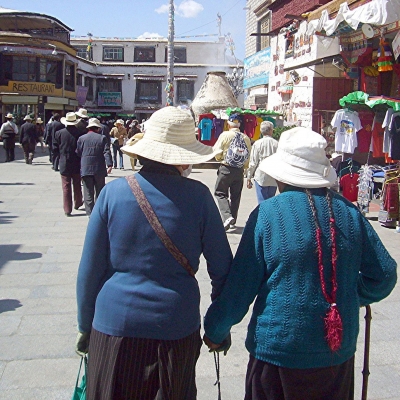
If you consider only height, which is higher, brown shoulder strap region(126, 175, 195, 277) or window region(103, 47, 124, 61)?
window region(103, 47, 124, 61)

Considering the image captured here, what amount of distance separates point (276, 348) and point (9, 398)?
1.97 metres

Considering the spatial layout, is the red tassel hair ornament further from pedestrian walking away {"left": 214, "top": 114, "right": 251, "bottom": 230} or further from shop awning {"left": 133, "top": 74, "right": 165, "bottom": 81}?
shop awning {"left": 133, "top": 74, "right": 165, "bottom": 81}

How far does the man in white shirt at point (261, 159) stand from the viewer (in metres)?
7.51

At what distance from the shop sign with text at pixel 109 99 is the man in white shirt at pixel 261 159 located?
144 ft

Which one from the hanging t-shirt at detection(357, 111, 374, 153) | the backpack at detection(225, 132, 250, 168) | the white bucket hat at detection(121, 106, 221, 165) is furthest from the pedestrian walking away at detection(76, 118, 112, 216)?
the white bucket hat at detection(121, 106, 221, 165)

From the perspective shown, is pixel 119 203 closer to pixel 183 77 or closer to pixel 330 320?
pixel 330 320

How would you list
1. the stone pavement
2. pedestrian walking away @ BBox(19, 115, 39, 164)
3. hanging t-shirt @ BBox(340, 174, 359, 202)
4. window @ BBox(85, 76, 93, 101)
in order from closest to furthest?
the stone pavement → hanging t-shirt @ BBox(340, 174, 359, 202) → pedestrian walking away @ BBox(19, 115, 39, 164) → window @ BBox(85, 76, 93, 101)

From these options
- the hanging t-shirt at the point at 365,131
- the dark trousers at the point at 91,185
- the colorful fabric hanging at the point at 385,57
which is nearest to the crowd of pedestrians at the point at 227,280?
the dark trousers at the point at 91,185

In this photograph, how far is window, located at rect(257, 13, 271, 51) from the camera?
22.5 metres

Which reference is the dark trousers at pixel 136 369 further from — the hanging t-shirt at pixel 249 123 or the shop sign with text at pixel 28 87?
the shop sign with text at pixel 28 87

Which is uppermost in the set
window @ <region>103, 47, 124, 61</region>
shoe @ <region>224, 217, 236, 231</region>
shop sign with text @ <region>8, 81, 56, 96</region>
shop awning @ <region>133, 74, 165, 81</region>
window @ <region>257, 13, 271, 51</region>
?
window @ <region>103, 47, 124, 61</region>

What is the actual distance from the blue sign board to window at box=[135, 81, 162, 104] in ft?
91.0

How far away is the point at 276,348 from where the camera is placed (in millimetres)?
2160

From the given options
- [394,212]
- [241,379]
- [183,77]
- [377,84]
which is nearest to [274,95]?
[377,84]
